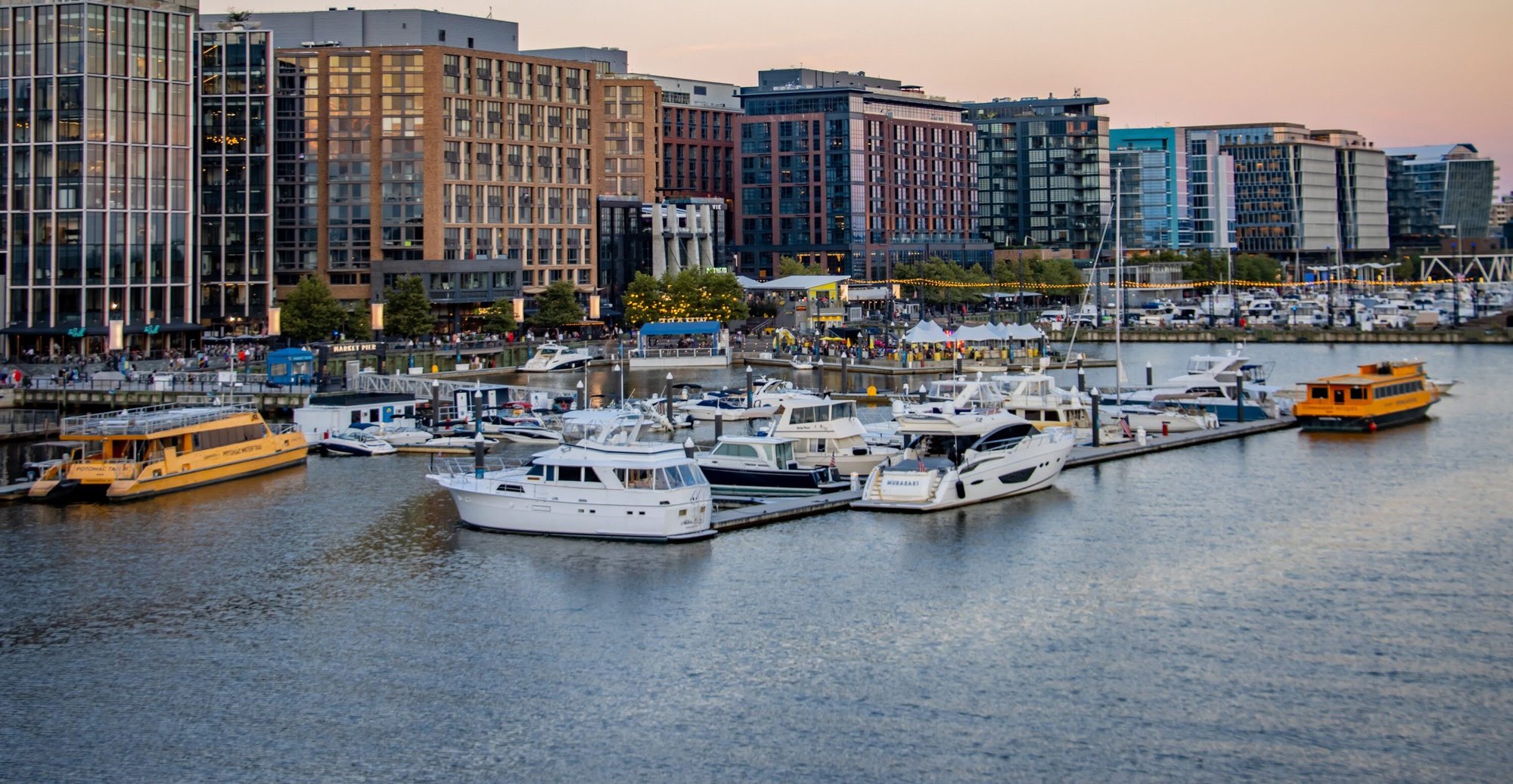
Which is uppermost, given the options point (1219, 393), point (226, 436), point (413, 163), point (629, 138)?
point (629, 138)

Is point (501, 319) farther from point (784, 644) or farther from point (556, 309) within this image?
point (784, 644)

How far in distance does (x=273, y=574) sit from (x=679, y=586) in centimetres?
1084

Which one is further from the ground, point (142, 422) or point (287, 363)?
point (287, 363)

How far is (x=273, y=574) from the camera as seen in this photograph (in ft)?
140

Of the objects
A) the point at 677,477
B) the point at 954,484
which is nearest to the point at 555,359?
the point at 954,484

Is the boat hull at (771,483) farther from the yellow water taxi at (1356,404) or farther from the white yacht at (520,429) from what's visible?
the yellow water taxi at (1356,404)

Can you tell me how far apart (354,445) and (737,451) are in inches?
800

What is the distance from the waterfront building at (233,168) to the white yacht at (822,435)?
249 feet

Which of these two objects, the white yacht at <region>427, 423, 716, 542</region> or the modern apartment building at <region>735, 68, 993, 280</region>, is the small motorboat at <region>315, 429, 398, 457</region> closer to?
the white yacht at <region>427, 423, 716, 542</region>

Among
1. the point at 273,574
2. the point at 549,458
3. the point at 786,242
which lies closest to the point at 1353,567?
the point at 549,458

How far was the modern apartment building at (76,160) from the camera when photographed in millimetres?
105312

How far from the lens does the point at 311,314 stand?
387ft

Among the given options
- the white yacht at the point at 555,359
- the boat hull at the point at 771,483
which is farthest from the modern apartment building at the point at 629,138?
the boat hull at the point at 771,483

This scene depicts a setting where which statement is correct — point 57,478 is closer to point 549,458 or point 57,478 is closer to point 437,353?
point 549,458
